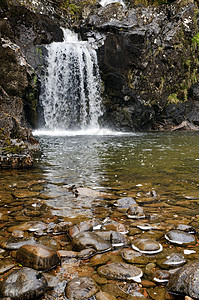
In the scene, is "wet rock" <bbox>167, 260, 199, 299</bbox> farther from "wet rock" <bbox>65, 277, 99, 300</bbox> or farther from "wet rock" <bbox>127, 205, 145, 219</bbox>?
"wet rock" <bbox>127, 205, 145, 219</bbox>

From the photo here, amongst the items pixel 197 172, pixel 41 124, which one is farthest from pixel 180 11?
pixel 197 172

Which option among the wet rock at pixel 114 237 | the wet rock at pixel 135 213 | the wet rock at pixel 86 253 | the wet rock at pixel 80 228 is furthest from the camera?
the wet rock at pixel 135 213

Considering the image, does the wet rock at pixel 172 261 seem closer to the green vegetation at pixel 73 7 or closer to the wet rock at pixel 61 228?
the wet rock at pixel 61 228

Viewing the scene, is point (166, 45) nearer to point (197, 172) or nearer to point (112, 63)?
point (112, 63)

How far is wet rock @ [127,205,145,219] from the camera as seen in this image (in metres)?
2.98

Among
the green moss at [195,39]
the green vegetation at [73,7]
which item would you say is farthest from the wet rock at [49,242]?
the green vegetation at [73,7]

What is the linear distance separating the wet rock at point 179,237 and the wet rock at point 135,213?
0.55 m

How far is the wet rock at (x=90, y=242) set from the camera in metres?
2.20

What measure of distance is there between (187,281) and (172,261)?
0.43m

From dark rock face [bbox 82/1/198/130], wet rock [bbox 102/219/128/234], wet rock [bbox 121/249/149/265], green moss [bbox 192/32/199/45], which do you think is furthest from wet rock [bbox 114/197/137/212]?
green moss [bbox 192/32/199/45]

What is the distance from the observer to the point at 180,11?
2384 centimetres

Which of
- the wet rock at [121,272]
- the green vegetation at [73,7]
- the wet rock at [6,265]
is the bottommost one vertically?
→ the wet rock at [121,272]

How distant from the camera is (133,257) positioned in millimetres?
2078

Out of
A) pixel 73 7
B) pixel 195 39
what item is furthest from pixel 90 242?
pixel 73 7
